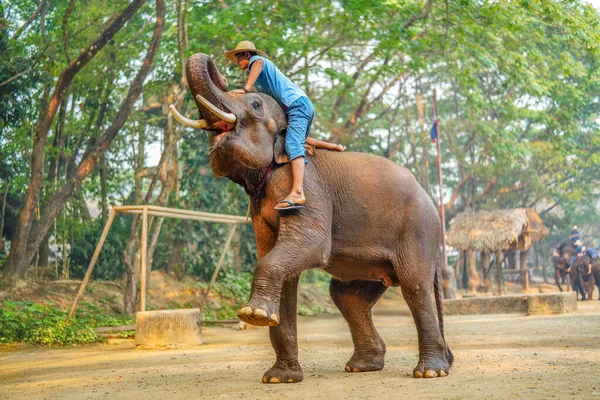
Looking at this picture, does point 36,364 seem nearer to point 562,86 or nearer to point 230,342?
point 230,342

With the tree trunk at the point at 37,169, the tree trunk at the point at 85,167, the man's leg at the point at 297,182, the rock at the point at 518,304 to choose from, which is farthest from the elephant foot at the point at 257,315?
the rock at the point at 518,304

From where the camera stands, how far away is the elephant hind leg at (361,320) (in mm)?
6043

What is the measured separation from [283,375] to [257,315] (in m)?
0.97

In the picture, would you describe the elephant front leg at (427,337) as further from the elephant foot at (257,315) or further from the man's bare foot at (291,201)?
the elephant foot at (257,315)

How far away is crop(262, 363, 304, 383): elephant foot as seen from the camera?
540 centimetres

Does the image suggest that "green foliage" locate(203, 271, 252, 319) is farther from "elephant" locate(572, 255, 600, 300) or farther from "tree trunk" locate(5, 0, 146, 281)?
"elephant" locate(572, 255, 600, 300)

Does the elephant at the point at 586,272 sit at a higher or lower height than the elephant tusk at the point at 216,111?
lower

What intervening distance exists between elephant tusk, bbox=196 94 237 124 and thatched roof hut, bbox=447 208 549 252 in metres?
19.0

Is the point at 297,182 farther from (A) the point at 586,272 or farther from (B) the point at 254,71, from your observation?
(A) the point at 586,272

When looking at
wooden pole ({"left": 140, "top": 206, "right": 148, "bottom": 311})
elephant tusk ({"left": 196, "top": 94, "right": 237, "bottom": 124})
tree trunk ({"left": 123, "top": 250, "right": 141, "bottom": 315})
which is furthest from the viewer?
tree trunk ({"left": 123, "top": 250, "right": 141, "bottom": 315})

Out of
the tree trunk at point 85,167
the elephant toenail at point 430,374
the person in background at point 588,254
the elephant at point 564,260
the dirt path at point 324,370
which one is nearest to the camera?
the dirt path at point 324,370

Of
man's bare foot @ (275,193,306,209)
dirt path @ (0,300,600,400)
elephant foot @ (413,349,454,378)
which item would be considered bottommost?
dirt path @ (0,300,600,400)

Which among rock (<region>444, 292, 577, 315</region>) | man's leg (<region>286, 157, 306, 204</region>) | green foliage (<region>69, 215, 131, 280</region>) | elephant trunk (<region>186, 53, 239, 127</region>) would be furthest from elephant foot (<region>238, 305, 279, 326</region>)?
green foliage (<region>69, 215, 131, 280</region>)

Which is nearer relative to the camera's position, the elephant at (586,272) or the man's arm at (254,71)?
the man's arm at (254,71)
